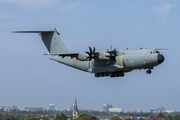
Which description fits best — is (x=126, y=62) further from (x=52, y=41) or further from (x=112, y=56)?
(x=52, y=41)

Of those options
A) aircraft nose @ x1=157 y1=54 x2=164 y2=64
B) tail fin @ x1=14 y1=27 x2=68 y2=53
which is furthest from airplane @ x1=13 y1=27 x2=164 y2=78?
tail fin @ x1=14 y1=27 x2=68 y2=53

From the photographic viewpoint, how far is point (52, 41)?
46625mm

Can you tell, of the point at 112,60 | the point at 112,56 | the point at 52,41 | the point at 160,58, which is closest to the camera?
the point at 160,58

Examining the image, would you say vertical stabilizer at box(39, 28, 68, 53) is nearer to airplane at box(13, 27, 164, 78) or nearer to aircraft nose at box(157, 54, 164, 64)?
airplane at box(13, 27, 164, 78)

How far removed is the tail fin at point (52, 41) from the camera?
4650cm

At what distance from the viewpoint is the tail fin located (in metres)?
46.5

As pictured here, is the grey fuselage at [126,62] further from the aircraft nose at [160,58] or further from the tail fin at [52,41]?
the tail fin at [52,41]

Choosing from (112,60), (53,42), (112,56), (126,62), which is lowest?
(126,62)

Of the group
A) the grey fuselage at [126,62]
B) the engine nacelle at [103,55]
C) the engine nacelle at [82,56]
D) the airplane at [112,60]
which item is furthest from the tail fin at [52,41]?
the engine nacelle at [103,55]

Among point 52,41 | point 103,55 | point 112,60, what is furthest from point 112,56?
point 52,41

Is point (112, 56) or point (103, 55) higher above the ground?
point (103, 55)

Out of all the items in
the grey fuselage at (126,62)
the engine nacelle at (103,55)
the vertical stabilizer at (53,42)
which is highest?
the vertical stabilizer at (53,42)

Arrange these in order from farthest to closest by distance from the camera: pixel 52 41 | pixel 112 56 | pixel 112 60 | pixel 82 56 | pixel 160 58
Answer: pixel 52 41 → pixel 82 56 → pixel 112 60 → pixel 112 56 → pixel 160 58

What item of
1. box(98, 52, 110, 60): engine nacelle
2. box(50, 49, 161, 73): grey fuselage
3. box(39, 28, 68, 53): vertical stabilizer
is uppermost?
box(39, 28, 68, 53): vertical stabilizer
